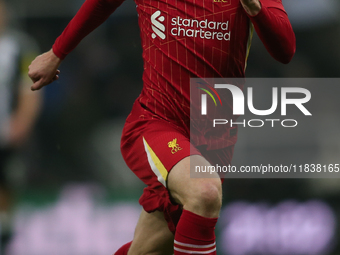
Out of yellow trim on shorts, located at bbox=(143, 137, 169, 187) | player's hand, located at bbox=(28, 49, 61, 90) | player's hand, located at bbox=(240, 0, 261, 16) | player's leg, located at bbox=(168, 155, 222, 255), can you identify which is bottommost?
player's leg, located at bbox=(168, 155, 222, 255)

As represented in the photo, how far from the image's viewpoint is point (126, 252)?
7.42ft

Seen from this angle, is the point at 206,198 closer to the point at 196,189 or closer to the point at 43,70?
the point at 196,189

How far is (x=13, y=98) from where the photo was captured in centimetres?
398

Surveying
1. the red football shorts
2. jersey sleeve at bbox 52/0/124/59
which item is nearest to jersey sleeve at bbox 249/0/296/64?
the red football shorts

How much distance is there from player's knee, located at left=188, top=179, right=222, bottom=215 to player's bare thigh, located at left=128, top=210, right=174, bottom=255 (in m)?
0.52

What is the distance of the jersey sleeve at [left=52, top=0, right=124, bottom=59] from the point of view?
223 centimetres

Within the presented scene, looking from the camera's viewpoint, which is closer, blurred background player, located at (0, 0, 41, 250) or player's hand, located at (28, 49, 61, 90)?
player's hand, located at (28, 49, 61, 90)

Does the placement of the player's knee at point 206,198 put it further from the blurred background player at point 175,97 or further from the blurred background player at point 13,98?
the blurred background player at point 13,98

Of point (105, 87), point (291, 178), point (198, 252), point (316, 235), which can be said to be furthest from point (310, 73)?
point (198, 252)

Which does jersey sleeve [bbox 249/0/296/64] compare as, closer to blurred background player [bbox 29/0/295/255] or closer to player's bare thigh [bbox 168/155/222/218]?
blurred background player [bbox 29/0/295/255]

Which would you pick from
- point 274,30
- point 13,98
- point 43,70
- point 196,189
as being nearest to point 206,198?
point 196,189

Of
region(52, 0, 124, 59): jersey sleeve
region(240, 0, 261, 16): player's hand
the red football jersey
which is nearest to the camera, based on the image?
region(240, 0, 261, 16): player's hand

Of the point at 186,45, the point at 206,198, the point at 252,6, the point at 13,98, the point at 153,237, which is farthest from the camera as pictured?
the point at 13,98

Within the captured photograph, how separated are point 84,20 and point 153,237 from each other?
3.66 feet
